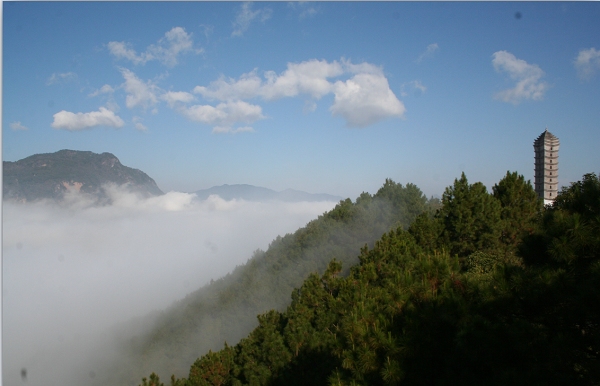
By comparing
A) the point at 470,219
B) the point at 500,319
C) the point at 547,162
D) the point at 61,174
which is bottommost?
the point at 500,319

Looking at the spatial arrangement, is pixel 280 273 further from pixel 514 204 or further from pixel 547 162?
pixel 547 162

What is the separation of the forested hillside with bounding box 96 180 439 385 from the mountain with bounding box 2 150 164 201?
9947 cm

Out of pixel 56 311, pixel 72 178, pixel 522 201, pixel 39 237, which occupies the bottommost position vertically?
pixel 56 311

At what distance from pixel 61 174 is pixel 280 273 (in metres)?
131

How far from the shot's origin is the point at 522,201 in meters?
14.9

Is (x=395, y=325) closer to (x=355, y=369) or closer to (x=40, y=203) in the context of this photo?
(x=355, y=369)

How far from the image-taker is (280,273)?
1047 inches

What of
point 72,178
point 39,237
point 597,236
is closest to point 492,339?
point 597,236

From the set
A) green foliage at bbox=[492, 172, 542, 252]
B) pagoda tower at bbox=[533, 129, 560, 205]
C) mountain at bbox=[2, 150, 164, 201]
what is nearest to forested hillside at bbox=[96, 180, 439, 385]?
pagoda tower at bbox=[533, 129, 560, 205]

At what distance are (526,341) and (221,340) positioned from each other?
25370 mm

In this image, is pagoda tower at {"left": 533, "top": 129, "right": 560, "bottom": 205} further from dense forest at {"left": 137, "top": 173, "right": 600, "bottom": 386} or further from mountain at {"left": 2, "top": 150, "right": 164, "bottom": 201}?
mountain at {"left": 2, "top": 150, "right": 164, "bottom": 201}

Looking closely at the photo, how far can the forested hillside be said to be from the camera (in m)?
25.4

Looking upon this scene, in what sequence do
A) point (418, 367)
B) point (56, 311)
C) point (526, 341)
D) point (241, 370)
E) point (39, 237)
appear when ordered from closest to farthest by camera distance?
point (526, 341) < point (418, 367) < point (241, 370) < point (56, 311) < point (39, 237)

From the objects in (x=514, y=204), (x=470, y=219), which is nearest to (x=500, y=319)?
(x=470, y=219)
